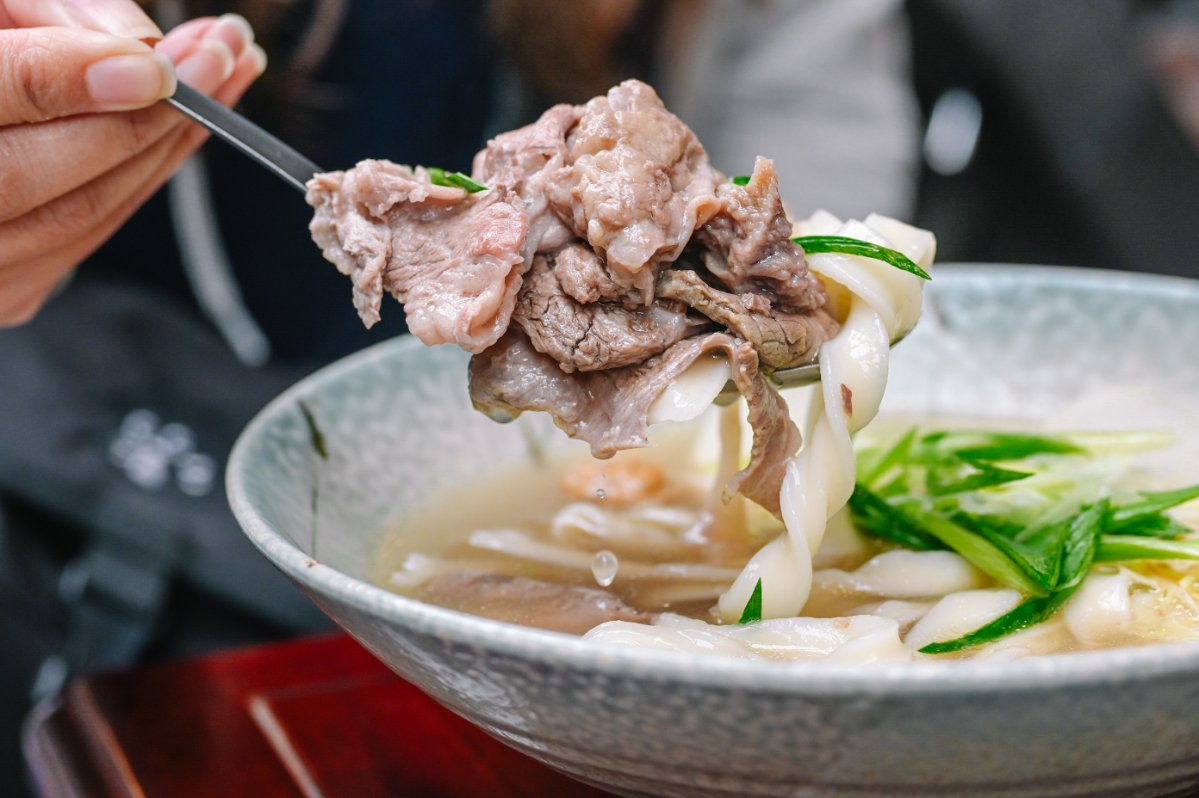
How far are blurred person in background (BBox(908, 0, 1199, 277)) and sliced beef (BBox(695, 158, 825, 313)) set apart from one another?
9.08 ft

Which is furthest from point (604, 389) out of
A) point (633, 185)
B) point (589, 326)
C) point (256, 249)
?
point (256, 249)

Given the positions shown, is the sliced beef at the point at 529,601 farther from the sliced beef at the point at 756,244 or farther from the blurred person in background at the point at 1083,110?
the blurred person in background at the point at 1083,110

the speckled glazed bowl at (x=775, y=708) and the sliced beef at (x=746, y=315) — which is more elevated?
the sliced beef at (x=746, y=315)

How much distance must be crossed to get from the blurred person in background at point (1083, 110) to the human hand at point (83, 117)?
111 inches

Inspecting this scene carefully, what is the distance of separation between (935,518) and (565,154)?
2.17 feet

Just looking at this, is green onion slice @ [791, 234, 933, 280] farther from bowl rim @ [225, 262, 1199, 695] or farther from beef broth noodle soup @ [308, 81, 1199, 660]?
bowl rim @ [225, 262, 1199, 695]

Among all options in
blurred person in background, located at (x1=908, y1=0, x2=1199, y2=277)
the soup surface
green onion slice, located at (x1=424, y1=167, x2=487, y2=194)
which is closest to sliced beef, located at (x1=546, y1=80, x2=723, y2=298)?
green onion slice, located at (x1=424, y1=167, x2=487, y2=194)

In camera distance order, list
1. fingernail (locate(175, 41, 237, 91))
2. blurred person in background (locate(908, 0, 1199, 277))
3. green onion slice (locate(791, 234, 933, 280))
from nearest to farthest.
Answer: green onion slice (locate(791, 234, 933, 280)), fingernail (locate(175, 41, 237, 91)), blurred person in background (locate(908, 0, 1199, 277))

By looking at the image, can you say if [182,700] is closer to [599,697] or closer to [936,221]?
[599,697]

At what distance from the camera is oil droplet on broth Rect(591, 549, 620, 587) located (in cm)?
141

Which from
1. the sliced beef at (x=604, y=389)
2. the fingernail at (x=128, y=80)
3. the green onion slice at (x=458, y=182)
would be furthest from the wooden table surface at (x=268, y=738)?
the fingernail at (x=128, y=80)

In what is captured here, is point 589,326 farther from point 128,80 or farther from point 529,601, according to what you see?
point 128,80

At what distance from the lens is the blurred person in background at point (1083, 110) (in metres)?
3.52

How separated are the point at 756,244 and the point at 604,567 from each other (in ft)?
1.74
